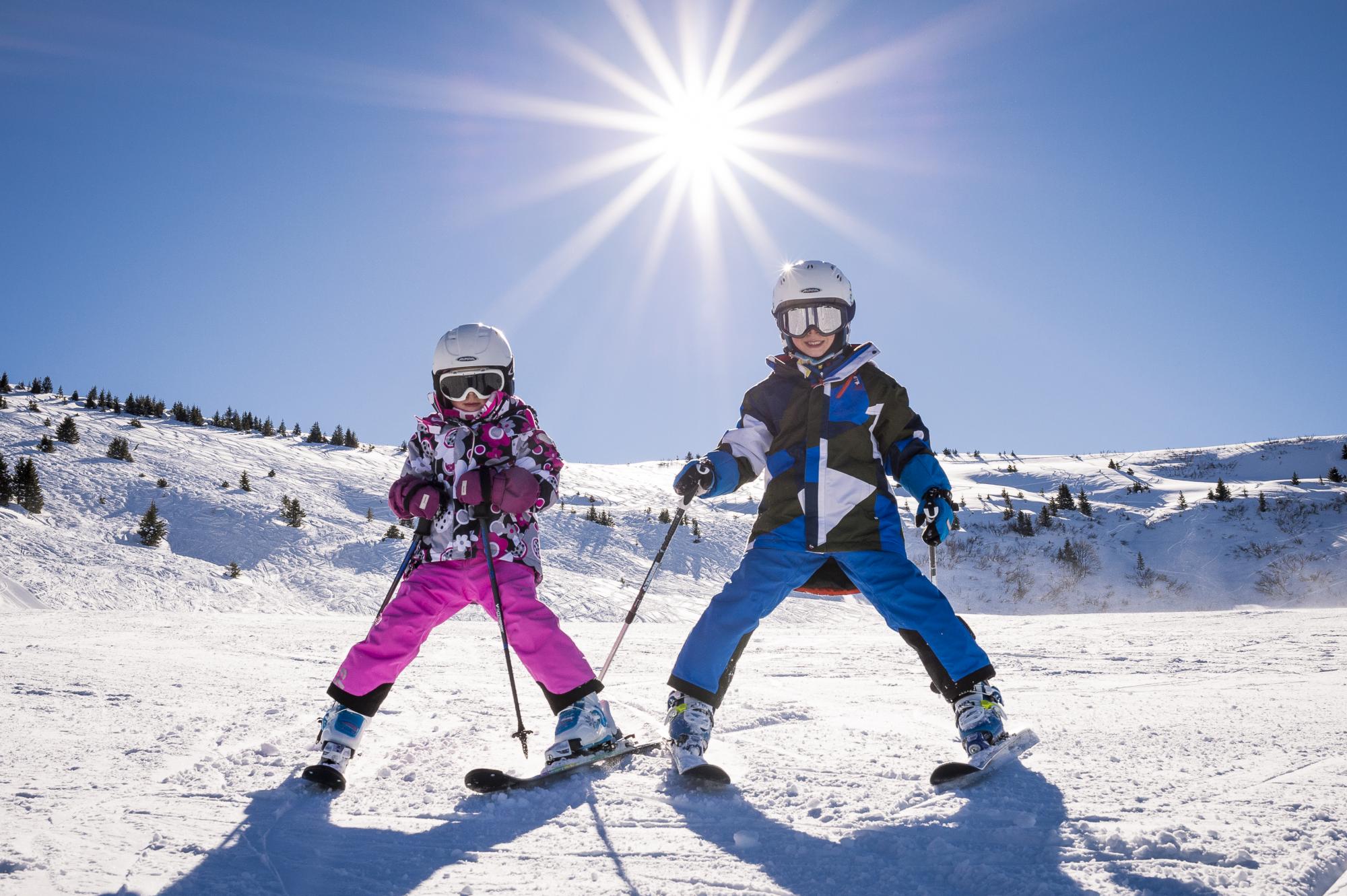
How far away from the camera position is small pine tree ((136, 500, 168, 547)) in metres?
11.9

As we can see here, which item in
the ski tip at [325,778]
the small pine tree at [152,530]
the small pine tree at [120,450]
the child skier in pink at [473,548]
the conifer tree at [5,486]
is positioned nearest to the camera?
the ski tip at [325,778]

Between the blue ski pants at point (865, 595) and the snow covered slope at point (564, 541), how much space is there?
9532 mm

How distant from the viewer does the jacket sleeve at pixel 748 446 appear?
3.34m

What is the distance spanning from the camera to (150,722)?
301cm

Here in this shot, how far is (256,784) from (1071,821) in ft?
8.19

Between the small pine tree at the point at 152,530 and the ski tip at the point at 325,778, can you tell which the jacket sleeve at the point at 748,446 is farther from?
the small pine tree at the point at 152,530

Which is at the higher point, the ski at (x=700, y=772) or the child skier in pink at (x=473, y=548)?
the child skier in pink at (x=473, y=548)

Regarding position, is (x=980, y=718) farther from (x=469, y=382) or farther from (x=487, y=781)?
(x=469, y=382)

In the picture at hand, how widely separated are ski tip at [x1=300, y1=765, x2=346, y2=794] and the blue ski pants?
1.21m

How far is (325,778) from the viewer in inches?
92.5

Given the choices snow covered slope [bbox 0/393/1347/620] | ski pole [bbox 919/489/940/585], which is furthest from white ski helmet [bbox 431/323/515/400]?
snow covered slope [bbox 0/393/1347/620]

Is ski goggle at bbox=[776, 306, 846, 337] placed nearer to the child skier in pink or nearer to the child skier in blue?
the child skier in blue

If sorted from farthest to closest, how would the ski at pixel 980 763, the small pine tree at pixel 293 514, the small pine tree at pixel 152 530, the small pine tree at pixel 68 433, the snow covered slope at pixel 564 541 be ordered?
the small pine tree at pixel 68 433, the small pine tree at pixel 293 514, the small pine tree at pixel 152 530, the snow covered slope at pixel 564 541, the ski at pixel 980 763

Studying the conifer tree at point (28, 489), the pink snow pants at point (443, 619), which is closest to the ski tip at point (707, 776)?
the pink snow pants at point (443, 619)
